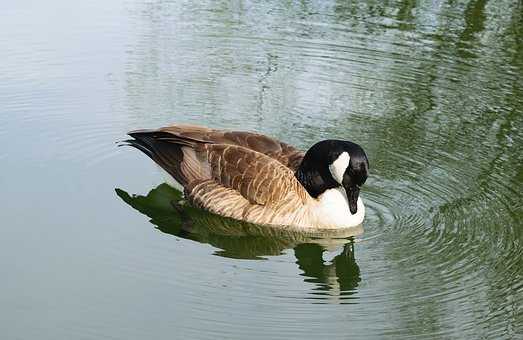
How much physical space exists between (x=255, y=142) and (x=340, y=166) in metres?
1.14

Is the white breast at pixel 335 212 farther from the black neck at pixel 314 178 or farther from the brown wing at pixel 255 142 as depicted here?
the brown wing at pixel 255 142

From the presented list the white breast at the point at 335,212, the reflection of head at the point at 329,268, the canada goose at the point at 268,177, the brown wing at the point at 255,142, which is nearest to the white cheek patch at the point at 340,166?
the canada goose at the point at 268,177

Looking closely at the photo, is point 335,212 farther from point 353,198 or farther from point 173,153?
point 173,153

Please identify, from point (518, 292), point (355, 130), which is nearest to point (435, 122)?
point (355, 130)

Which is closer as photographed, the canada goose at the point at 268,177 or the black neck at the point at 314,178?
the canada goose at the point at 268,177

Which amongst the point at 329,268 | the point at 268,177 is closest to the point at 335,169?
the point at 268,177

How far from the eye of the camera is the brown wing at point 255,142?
413 inches

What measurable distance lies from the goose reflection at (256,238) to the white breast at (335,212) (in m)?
0.11

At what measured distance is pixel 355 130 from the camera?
12.3m

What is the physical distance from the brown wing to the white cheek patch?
1.95ft

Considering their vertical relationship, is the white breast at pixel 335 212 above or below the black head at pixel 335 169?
below

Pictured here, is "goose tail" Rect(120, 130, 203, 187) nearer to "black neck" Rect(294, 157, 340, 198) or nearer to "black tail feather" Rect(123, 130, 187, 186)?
"black tail feather" Rect(123, 130, 187, 186)

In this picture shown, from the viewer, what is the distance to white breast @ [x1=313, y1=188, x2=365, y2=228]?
1001 centimetres

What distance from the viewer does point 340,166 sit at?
32.3ft
